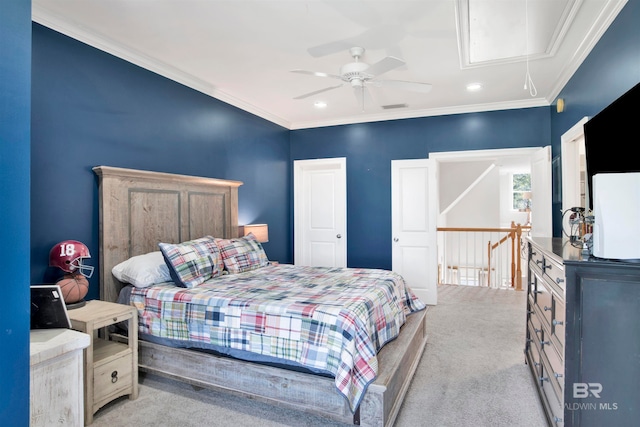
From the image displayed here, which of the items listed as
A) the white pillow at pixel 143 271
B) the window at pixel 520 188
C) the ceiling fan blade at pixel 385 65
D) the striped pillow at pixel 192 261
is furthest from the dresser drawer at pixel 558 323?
the window at pixel 520 188

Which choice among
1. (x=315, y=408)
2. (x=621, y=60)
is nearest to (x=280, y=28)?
(x=621, y=60)

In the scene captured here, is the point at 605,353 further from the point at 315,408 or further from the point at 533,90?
the point at 533,90

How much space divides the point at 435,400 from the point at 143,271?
2.42m

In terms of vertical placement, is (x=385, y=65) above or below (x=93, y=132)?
above

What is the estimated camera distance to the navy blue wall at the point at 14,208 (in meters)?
1.17

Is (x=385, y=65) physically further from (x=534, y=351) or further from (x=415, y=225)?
(x=415, y=225)

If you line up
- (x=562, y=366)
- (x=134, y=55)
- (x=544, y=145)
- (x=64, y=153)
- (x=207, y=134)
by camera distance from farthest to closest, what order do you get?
(x=544, y=145)
(x=207, y=134)
(x=134, y=55)
(x=64, y=153)
(x=562, y=366)

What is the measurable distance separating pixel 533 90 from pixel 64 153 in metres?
4.81

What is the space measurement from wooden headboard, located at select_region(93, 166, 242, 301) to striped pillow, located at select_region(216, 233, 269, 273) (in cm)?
44

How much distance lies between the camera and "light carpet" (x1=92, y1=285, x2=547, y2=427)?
228 cm

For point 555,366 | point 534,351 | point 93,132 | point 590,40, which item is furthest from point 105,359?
point 590,40

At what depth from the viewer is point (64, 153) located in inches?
107

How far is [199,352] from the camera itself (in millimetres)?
2592

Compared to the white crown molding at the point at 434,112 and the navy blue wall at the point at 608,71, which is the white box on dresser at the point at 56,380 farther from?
the white crown molding at the point at 434,112
